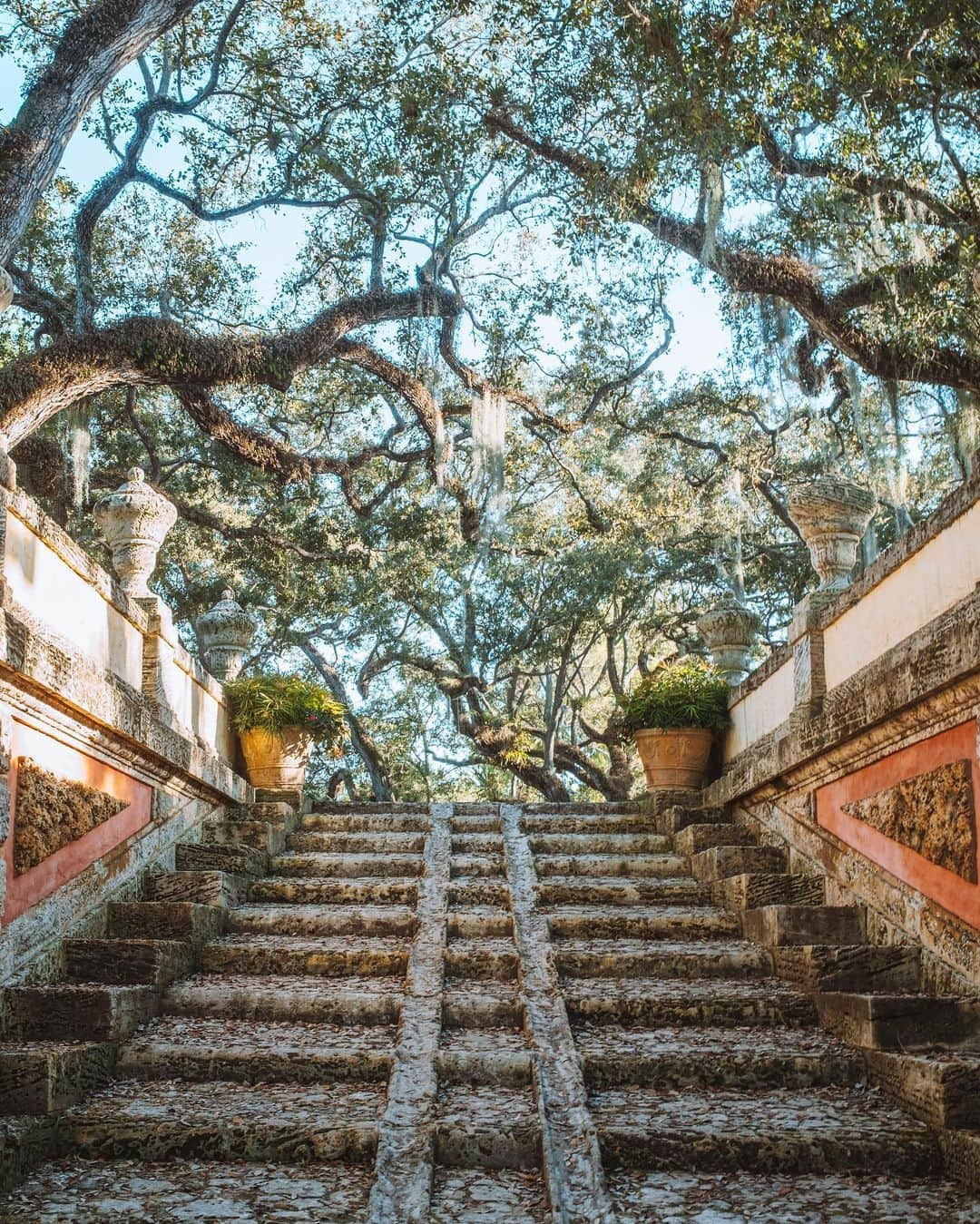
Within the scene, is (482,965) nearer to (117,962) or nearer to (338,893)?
(338,893)

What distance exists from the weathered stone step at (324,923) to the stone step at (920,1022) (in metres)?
2.36

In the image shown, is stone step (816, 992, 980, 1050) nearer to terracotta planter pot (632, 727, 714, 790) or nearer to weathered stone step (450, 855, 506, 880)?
weathered stone step (450, 855, 506, 880)

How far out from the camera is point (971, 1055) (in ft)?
12.9

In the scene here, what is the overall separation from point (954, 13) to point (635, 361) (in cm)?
574

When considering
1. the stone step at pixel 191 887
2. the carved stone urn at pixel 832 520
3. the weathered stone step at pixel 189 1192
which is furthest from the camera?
the carved stone urn at pixel 832 520

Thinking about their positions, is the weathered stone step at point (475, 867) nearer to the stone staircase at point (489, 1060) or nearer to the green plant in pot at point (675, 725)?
the stone staircase at point (489, 1060)

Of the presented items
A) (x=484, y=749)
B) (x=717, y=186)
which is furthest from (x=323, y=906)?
(x=484, y=749)

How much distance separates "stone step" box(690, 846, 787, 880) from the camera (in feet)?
20.7

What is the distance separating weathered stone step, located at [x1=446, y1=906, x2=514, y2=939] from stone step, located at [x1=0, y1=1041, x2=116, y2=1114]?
6.87 ft

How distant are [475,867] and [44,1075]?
11.5 ft

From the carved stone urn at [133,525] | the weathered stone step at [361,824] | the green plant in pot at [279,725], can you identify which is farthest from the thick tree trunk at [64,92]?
the weathered stone step at [361,824]

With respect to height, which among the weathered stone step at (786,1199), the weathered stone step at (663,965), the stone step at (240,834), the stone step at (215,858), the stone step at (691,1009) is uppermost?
the stone step at (240,834)

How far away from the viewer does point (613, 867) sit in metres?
6.92

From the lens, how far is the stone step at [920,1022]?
4.12 metres
